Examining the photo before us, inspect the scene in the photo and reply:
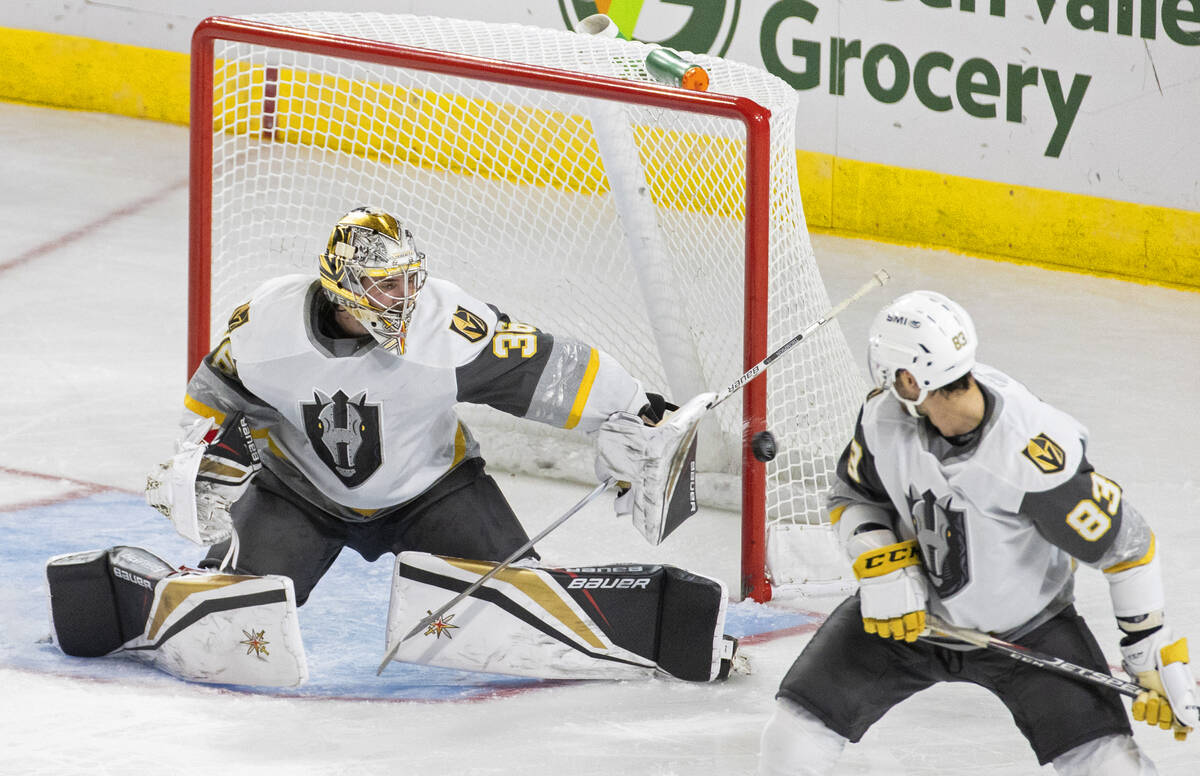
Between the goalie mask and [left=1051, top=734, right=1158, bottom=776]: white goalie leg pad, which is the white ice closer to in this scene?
[left=1051, top=734, right=1158, bottom=776]: white goalie leg pad

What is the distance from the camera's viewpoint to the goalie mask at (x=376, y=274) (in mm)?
3158

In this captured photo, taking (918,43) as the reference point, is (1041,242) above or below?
below

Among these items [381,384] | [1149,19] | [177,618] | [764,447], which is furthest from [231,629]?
[1149,19]

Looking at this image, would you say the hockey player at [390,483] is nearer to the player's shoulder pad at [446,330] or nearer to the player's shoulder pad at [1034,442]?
the player's shoulder pad at [446,330]

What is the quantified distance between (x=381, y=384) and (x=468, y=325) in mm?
195

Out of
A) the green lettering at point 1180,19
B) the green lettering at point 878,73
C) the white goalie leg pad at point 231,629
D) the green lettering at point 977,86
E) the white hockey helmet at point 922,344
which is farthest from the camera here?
the green lettering at point 878,73

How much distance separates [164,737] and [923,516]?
1.37 meters

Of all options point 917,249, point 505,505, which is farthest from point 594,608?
point 917,249

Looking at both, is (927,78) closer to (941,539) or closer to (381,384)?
(381,384)

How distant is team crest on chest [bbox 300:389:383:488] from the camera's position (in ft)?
10.9

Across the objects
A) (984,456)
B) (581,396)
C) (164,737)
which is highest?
(984,456)

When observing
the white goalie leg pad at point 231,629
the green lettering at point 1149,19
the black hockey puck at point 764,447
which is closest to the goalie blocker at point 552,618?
the white goalie leg pad at point 231,629

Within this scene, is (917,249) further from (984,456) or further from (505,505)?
(984,456)

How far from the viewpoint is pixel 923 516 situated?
2.66 metres
